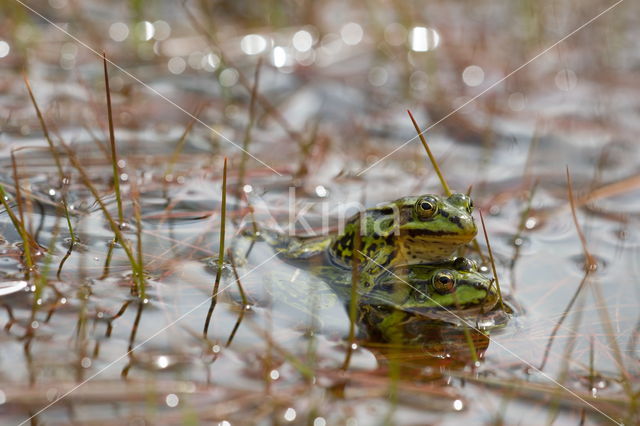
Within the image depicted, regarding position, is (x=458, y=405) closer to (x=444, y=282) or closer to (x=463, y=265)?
(x=444, y=282)

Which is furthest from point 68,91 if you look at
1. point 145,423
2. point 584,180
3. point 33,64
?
point 584,180

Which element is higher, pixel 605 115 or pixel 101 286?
pixel 605 115

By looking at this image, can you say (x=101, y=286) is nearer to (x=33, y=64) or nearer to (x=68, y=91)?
(x=68, y=91)

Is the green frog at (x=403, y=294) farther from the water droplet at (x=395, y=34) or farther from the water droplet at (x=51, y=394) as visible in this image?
the water droplet at (x=395, y=34)

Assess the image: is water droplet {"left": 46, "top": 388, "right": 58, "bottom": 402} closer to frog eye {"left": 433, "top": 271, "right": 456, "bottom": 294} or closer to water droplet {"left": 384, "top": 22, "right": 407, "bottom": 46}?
frog eye {"left": 433, "top": 271, "right": 456, "bottom": 294}

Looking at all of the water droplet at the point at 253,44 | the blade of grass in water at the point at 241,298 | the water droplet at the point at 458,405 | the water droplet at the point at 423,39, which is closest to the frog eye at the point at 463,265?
the water droplet at the point at 458,405
